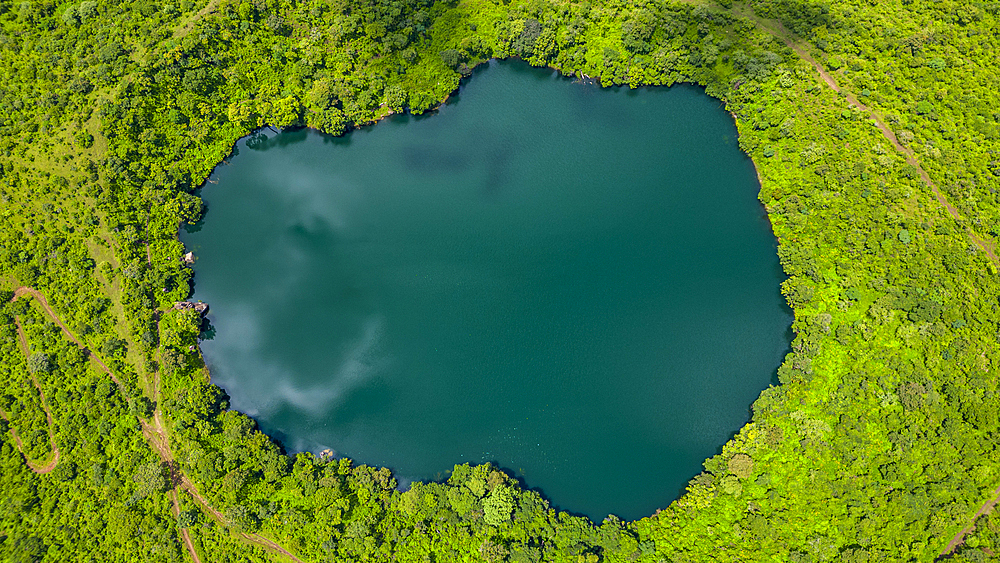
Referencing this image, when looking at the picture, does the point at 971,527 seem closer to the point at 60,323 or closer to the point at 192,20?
the point at 60,323

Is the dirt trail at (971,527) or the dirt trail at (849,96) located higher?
the dirt trail at (849,96)

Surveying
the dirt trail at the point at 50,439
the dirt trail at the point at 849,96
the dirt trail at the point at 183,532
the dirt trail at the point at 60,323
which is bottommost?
the dirt trail at the point at 183,532

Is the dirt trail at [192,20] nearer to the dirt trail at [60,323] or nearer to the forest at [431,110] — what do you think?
the forest at [431,110]

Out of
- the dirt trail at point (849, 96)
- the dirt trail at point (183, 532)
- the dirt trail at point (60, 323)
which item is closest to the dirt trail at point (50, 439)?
the dirt trail at point (60, 323)

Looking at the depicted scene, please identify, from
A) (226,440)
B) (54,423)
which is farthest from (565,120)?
(54,423)

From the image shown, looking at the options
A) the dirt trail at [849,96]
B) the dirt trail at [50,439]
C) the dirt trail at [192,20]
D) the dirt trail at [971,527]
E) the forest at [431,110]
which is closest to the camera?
the dirt trail at [971,527]

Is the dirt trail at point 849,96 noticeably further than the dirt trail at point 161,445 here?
Yes

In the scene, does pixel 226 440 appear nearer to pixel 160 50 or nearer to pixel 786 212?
pixel 160 50
